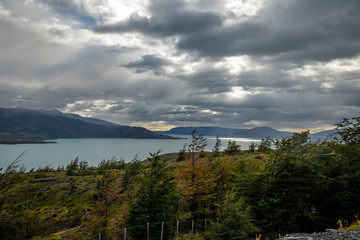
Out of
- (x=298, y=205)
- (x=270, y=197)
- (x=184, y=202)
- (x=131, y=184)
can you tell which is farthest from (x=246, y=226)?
(x=131, y=184)

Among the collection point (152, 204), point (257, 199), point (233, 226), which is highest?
point (257, 199)

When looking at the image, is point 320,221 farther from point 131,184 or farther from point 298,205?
point 131,184

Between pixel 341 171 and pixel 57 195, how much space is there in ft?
188

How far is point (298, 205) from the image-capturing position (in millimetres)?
18062

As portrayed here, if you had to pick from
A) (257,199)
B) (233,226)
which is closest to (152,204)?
(233,226)

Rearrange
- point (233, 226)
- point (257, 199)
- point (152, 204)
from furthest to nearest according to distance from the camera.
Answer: point (257, 199) → point (152, 204) → point (233, 226)

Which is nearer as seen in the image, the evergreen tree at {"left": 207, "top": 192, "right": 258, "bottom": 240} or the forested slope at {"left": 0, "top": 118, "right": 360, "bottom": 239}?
the evergreen tree at {"left": 207, "top": 192, "right": 258, "bottom": 240}

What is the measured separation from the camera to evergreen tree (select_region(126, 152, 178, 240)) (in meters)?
17.6

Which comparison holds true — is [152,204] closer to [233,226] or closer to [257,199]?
[233,226]

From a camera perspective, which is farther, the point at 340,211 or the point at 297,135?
the point at 297,135

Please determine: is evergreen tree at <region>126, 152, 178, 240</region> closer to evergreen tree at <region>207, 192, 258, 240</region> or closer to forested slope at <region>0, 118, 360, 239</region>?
forested slope at <region>0, 118, 360, 239</region>

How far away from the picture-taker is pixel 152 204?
721 inches

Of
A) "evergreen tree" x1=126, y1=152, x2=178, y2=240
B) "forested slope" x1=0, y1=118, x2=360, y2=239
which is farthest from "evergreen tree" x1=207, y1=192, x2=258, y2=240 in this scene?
"evergreen tree" x1=126, y1=152, x2=178, y2=240

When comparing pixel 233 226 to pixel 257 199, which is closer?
pixel 233 226
